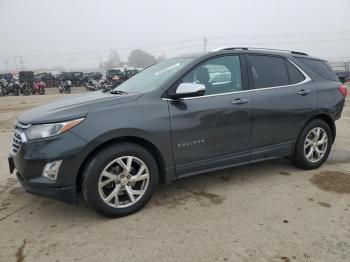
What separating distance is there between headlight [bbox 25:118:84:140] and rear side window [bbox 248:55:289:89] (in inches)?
89.7

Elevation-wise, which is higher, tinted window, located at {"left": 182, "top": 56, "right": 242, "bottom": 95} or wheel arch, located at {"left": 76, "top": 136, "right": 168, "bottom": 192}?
tinted window, located at {"left": 182, "top": 56, "right": 242, "bottom": 95}

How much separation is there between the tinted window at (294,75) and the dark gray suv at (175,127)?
15mm

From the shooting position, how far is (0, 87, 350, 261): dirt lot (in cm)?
297

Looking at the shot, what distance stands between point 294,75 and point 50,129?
A: 3.26 metres

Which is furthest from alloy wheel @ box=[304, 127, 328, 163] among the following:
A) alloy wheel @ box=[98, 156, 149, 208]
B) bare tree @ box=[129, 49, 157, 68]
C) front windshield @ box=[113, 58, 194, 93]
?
bare tree @ box=[129, 49, 157, 68]

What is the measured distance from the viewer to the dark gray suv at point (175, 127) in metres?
3.37

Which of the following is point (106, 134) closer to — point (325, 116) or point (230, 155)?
point (230, 155)

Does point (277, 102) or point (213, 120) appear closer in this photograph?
point (213, 120)

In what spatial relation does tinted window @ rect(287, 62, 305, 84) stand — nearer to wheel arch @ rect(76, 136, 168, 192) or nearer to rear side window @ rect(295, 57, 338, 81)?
rear side window @ rect(295, 57, 338, 81)

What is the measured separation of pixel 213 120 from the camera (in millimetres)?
4004

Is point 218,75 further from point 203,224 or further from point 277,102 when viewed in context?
point 203,224

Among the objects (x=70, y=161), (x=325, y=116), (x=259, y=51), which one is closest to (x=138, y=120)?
(x=70, y=161)

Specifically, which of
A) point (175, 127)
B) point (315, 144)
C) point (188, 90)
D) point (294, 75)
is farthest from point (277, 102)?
point (175, 127)

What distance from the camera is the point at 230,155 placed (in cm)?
424
